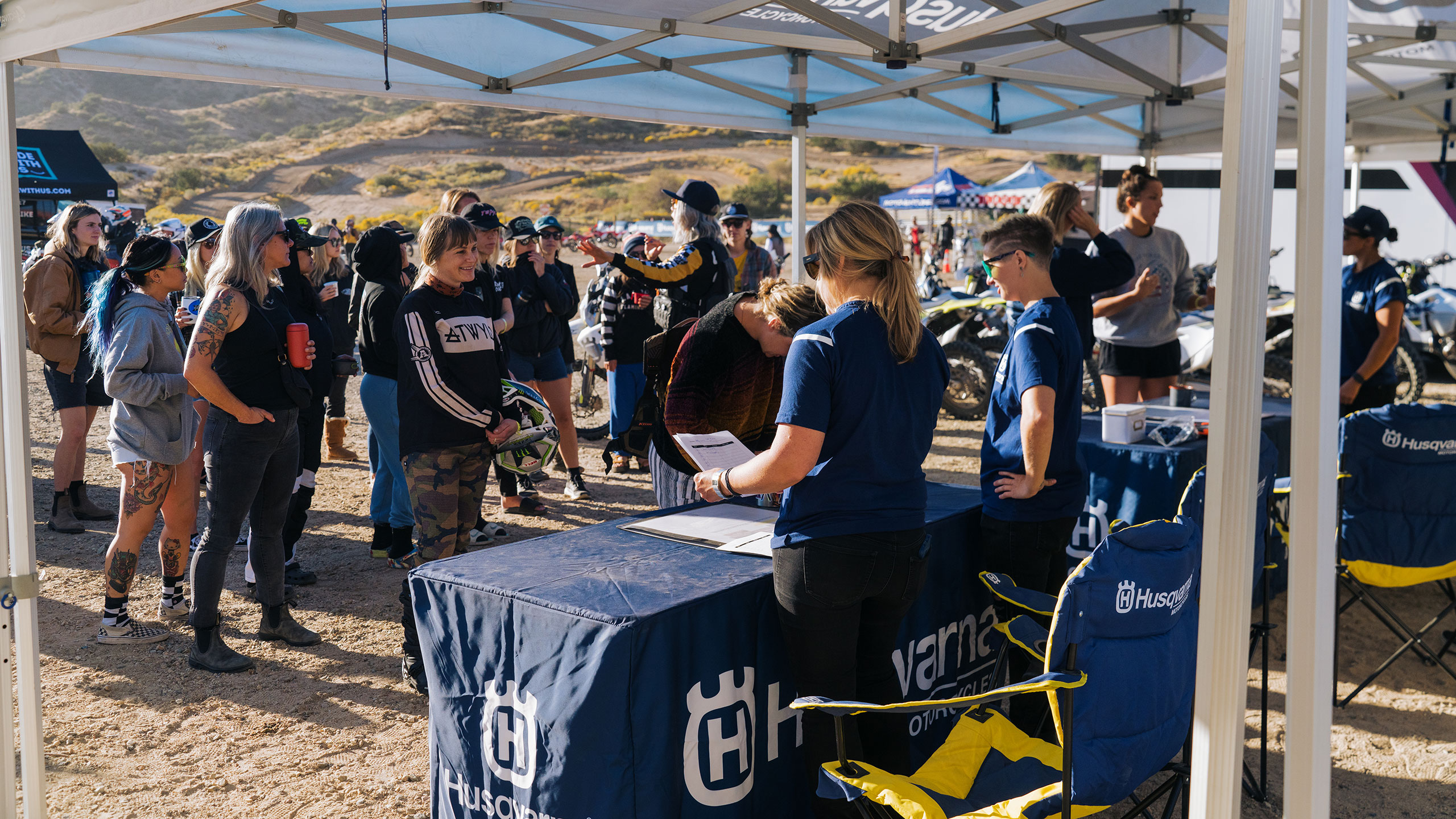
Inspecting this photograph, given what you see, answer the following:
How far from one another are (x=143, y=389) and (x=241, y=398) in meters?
0.39

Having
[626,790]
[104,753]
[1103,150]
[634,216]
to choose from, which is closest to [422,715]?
[104,753]

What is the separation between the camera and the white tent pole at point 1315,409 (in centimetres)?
133

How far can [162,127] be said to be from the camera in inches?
2144

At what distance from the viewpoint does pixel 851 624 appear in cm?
214

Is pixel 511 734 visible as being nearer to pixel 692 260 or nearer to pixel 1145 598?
pixel 1145 598

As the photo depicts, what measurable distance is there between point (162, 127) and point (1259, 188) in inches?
2503

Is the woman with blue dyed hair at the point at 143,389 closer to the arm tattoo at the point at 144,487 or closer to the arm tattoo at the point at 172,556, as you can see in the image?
the arm tattoo at the point at 144,487

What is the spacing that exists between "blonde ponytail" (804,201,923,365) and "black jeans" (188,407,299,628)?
2.33 meters

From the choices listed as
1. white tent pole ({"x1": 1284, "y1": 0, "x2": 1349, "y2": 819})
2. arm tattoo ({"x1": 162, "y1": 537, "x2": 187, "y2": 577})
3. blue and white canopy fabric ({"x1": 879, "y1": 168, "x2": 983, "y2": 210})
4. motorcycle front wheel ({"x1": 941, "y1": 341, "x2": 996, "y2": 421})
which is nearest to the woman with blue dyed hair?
arm tattoo ({"x1": 162, "y1": 537, "x2": 187, "y2": 577})

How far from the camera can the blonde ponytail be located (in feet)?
6.82

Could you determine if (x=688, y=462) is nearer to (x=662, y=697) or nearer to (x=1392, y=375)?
(x=662, y=697)

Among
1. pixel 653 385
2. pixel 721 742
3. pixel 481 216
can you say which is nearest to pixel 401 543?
pixel 481 216

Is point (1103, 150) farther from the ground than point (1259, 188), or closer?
farther from the ground

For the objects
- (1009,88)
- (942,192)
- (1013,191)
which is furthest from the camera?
(1013,191)
